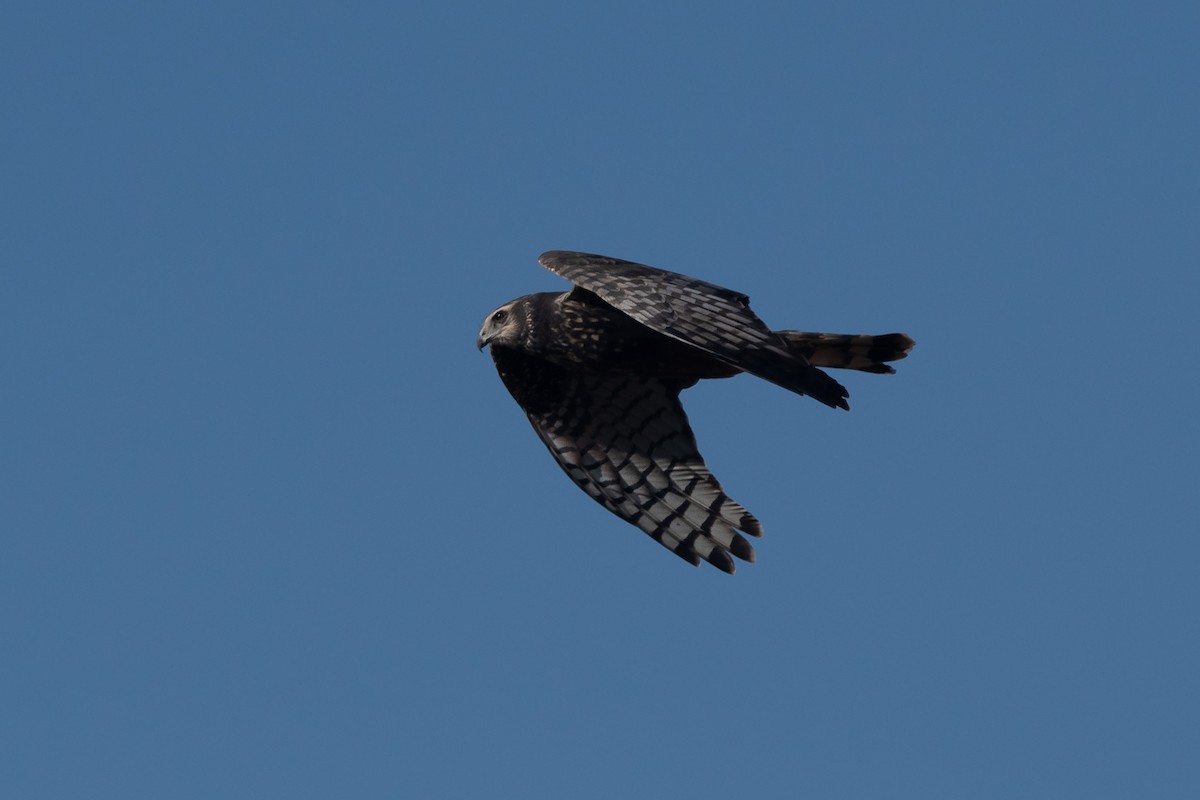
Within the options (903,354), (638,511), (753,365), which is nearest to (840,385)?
(753,365)

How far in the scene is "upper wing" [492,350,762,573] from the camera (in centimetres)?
1405

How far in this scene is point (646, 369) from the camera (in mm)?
14117

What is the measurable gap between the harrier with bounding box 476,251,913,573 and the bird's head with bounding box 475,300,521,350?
0.01 meters

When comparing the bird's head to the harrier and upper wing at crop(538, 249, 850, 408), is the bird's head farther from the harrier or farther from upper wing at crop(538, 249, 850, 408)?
upper wing at crop(538, 249, 850, 408)

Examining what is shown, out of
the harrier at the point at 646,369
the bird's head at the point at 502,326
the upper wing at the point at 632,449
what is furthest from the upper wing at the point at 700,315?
the upper wing at the point at 632,449

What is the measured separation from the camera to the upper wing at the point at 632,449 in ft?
46.1

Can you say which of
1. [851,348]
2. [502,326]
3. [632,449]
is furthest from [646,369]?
[851,348]

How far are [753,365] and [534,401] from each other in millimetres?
3258

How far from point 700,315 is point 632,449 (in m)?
2.36

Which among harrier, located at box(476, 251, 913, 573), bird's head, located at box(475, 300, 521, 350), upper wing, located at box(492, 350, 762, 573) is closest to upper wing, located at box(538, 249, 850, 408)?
harrier, located at box(476, 251, 913, 573)

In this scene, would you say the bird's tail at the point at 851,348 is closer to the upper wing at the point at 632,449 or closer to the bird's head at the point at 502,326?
the upper wing at the point at 632,449

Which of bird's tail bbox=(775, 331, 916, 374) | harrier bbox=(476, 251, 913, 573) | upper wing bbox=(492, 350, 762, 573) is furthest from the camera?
upper wing bbox=(492, 350, 762, 573)

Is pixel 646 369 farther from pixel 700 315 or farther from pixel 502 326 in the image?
pixel 700 315

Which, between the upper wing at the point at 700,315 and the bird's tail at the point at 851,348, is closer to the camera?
the upper wing at the point at 700,315
